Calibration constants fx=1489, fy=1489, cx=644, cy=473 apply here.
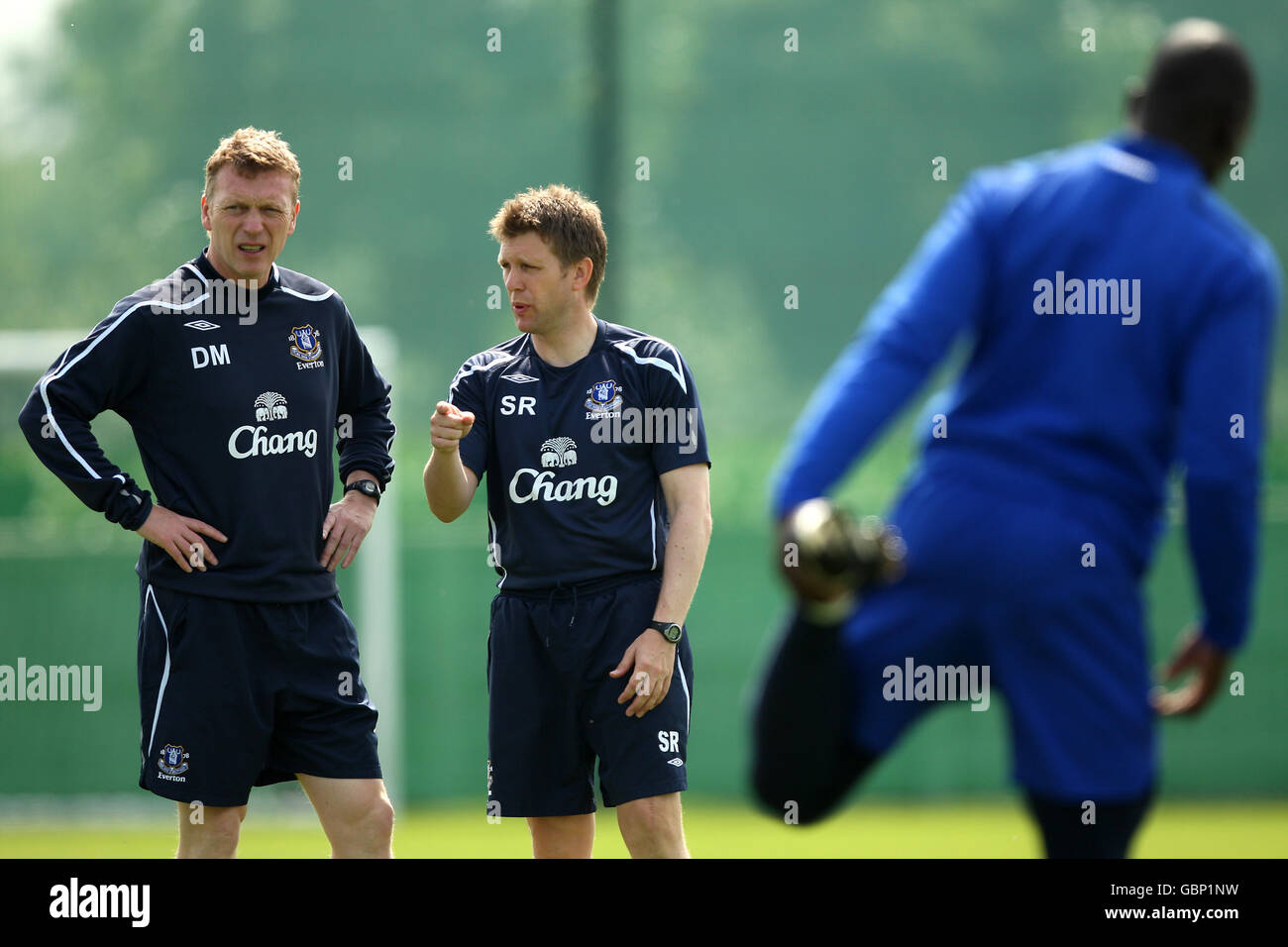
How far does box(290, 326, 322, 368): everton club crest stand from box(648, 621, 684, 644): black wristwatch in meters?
1.27

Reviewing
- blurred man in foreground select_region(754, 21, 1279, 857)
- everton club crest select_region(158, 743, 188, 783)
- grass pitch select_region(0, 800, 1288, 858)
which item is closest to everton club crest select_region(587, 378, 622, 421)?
everton club crest select_region(158, 743, 188, 783)

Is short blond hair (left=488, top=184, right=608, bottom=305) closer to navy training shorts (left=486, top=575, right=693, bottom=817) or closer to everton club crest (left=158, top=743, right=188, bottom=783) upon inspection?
navy training shorts (left=486, top=575, right=693, bottom=817)

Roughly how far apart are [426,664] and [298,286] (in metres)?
5.24

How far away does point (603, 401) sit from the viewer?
4449mm

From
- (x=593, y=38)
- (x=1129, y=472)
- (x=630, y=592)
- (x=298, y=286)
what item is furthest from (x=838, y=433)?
(x=593, y=38)

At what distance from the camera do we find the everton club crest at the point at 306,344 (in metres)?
4.38

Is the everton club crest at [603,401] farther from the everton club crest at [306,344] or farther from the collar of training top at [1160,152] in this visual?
the collar of training top at [1160,152]

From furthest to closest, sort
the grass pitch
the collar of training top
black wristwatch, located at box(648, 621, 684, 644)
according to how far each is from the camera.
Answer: the grass pitch
black wristwatch, located at box(648, 621, 684, 644)
the collar of training top

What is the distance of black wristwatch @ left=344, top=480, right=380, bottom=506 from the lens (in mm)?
4609

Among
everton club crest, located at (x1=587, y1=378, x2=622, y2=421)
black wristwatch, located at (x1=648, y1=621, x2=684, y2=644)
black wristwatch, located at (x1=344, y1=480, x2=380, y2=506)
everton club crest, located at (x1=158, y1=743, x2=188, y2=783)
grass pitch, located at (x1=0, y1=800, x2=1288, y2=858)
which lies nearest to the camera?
everton club crest, located at (x1=158, y1=743, x2=188, y2=783)

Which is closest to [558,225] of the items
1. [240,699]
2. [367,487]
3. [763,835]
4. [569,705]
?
[367,487]

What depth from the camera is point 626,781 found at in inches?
167

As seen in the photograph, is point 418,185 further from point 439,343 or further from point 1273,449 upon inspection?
point 1273,449

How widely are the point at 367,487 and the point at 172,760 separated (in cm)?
99
